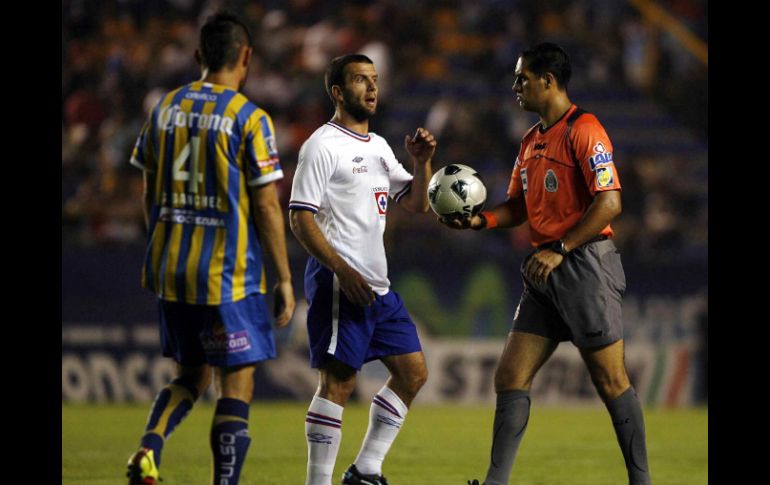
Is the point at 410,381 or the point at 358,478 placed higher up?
the point at 410,381

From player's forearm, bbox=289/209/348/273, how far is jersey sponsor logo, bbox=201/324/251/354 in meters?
0.67

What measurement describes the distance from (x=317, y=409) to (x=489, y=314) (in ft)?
20.1

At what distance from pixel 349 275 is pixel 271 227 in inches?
25.4

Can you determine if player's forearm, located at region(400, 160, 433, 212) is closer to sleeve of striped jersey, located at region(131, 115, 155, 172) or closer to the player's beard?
the player's beard

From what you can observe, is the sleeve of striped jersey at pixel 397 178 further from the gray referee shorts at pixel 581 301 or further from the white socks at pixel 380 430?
the white socks at pixel 380 430

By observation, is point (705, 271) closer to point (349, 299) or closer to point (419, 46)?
point (419, 46)

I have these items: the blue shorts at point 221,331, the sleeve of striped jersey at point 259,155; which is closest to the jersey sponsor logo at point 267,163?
the sleeve of striped jersey at point 259,155

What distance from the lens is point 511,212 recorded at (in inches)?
232

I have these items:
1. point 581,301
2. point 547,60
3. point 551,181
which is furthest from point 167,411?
point 547,60

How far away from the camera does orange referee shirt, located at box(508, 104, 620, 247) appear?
5324 millimetres

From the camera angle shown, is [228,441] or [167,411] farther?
[167,411]

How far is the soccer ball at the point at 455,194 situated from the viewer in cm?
569

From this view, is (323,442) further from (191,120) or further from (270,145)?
(191,120)

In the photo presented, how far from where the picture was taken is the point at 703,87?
14.2 metres
